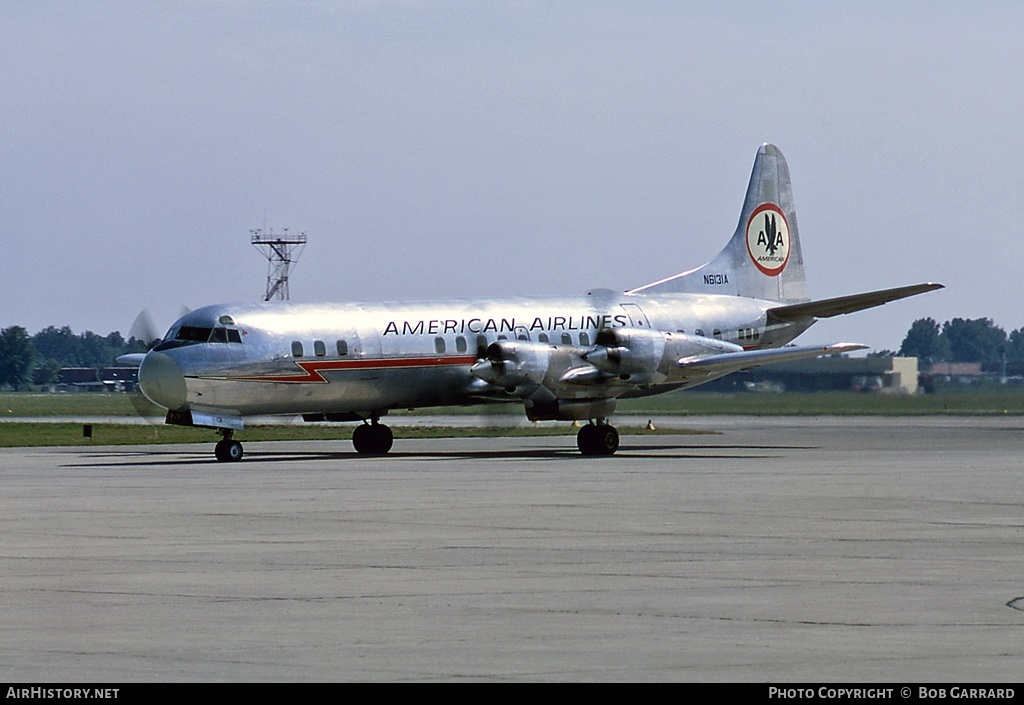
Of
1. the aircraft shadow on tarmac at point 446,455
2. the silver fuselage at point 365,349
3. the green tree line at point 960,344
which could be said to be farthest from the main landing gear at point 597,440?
the green tree line at point 960,344

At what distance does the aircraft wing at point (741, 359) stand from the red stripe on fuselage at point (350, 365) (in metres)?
5.61

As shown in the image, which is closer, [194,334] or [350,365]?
[194,334]

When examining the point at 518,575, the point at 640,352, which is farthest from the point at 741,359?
the point at 518,575

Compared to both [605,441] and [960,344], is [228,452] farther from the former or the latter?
[960,344]

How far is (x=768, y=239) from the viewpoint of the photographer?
169 ft

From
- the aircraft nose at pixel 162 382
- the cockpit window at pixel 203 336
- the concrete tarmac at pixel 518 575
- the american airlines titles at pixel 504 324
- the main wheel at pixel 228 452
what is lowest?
the concrete tarmac at pixel 518 575

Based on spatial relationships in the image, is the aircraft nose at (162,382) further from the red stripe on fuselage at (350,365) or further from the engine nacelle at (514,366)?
the engine nacelle at (514,366)

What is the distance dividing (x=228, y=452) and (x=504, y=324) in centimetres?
816

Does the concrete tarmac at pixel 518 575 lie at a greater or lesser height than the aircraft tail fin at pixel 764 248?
lesser

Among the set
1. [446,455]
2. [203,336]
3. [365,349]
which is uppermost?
[203,336]

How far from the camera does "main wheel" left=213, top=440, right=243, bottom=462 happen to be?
131 ft

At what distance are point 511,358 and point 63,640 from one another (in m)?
29.6

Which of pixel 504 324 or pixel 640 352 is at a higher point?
pixel 504 324

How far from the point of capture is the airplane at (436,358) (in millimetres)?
40781
